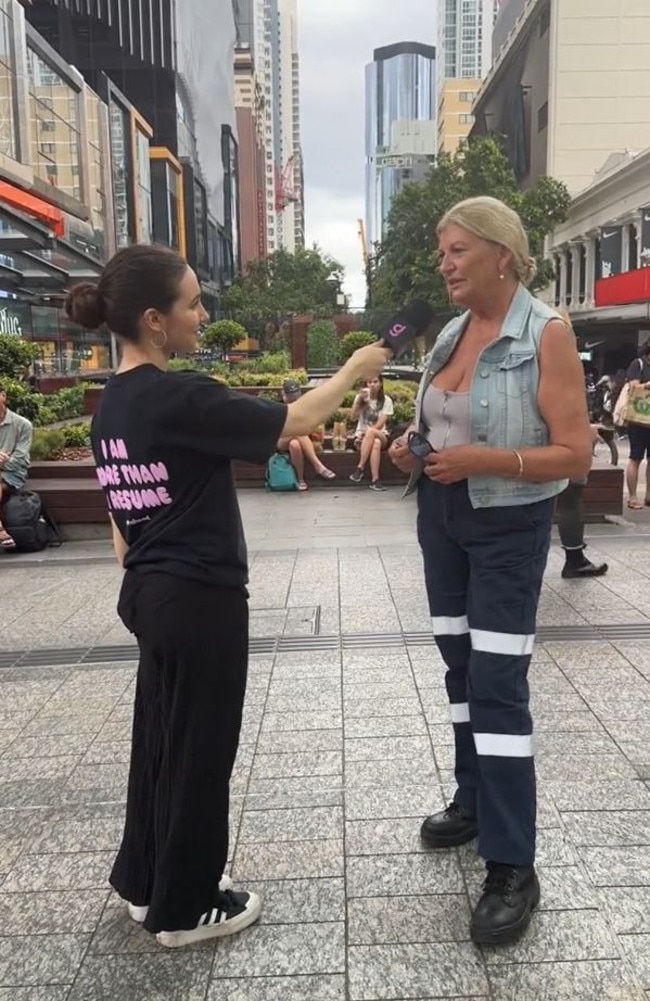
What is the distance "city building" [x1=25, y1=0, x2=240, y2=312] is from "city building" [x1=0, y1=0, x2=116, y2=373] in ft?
46.4

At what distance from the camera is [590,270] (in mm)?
47438

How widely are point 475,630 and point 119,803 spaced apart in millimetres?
1583

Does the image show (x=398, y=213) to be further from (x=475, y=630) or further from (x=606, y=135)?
(x=475, y=630)

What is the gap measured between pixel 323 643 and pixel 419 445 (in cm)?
271

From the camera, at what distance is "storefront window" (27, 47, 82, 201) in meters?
32.5

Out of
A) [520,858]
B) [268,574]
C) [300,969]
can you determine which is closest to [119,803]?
[300,969]

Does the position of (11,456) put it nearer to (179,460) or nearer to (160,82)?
(179,460)

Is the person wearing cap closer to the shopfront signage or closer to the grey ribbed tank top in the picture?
the grey ribbed tank top

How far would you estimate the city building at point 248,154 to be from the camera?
438 feet

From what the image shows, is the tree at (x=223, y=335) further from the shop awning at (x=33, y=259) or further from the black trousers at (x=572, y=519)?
the black trousers at (x=572, y=519)

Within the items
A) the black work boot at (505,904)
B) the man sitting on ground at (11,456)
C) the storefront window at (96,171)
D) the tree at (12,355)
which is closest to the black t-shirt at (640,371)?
the man sitting on ground at (11,456)

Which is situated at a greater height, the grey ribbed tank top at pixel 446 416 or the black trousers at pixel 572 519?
the grey ribbed tank top at pixel 446 416

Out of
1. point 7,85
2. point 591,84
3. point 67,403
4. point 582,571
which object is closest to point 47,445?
point 67,403

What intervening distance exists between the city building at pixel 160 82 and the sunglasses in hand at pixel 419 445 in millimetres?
54893
